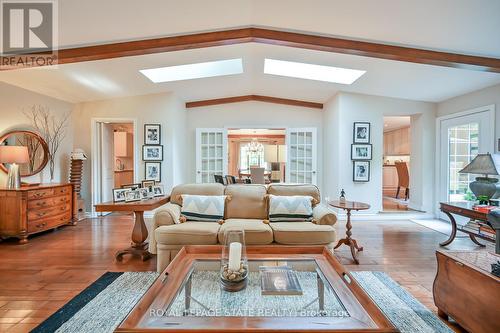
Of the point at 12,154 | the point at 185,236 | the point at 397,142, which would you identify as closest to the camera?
the point at 185,236

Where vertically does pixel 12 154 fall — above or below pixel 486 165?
above

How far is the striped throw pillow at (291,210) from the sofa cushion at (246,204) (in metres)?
0.17

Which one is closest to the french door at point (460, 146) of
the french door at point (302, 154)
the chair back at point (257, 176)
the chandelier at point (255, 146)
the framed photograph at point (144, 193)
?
the french door at point (302, 154)

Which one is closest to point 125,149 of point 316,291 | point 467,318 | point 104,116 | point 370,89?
point 104,116

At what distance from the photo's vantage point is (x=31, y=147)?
4.52 m

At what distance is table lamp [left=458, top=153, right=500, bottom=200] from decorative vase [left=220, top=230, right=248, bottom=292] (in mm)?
3242

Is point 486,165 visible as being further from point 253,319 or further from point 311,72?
point 253,319

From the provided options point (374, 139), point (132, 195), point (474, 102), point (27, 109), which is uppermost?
point (474, 102)

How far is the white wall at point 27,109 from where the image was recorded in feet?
13.5

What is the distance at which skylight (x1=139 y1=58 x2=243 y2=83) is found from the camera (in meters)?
4.83

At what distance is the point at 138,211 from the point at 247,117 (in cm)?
414

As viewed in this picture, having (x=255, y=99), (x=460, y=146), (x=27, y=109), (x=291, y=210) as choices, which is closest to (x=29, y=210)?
(x=27, y=109)

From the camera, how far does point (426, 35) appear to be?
296 cm

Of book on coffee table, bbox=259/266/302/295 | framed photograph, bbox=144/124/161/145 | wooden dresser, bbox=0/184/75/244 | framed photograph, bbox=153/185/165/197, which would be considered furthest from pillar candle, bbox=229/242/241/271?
framed photograph, bbox=144/124/161/145
